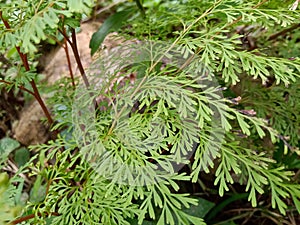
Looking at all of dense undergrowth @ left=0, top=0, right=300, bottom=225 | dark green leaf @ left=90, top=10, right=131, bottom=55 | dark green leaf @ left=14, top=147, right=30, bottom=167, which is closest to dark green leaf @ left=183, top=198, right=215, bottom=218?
dense undergrowth @ left=0, top=0, right=300, bottom=225

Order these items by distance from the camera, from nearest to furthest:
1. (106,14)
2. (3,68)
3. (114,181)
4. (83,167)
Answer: (114,181), (83,167), (3,68), (106,14)

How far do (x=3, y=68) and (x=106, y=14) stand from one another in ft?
2.24

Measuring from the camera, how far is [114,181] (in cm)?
61

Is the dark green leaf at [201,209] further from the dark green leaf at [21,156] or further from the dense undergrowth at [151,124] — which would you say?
the dark green leaf at [21,156]

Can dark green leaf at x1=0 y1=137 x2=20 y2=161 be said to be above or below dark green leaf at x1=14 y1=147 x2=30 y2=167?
above

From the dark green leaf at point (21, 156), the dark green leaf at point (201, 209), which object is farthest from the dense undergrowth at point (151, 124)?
the dark green leaf at point (21, 156)

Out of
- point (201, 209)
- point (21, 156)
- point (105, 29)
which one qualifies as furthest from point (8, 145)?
point (201, 209)

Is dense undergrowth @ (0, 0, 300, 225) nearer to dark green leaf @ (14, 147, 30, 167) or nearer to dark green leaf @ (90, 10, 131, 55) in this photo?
dark green leaf @ (90, 10, 131, 55)

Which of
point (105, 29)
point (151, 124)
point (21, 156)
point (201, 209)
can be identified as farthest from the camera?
point (21, 156)

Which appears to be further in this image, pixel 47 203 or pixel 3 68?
pixel 3 68

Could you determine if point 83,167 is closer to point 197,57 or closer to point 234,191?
point 197,57

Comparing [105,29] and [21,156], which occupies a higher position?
[105,29]

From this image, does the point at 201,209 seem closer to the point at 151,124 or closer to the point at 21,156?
the point at 151,124

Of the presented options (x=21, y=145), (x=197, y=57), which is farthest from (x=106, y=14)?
(x=197, y=57)
